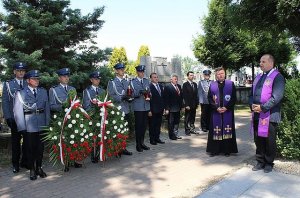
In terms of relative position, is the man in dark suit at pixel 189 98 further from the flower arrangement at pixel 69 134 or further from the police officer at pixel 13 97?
the police officer at pixel 13 97

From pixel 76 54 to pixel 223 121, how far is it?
409cm

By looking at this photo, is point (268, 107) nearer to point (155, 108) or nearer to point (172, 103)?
point (155, 108)

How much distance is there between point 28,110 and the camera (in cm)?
646

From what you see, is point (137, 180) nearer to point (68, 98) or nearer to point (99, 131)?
point (99, 131)

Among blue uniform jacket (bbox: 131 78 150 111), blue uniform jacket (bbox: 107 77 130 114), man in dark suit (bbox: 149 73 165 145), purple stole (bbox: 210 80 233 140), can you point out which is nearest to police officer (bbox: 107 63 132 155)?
blue uniform jacket (bbox: 107 77 130 114)

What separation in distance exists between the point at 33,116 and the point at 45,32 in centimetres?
260

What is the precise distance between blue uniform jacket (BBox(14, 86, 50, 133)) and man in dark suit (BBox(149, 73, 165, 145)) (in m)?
3.40

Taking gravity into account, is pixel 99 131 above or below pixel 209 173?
above

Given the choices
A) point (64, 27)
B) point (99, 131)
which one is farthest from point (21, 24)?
point (99, 131)

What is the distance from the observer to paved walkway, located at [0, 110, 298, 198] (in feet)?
18.7

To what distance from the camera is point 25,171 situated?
23.4 ft

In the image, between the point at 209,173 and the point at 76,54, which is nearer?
the point at 209,173

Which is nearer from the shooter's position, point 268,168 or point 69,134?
point 268,168

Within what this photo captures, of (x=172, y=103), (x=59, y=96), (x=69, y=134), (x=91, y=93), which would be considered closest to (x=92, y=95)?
(x=91, y=93)
